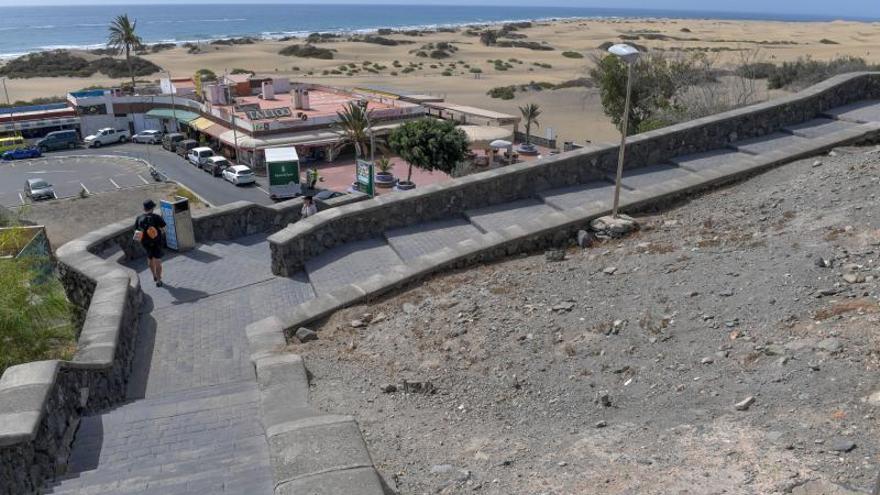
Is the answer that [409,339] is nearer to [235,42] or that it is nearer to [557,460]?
[557,460]

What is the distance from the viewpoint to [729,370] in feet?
19.9

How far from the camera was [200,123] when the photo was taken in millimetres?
52594

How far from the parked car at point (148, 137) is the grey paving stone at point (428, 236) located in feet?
162

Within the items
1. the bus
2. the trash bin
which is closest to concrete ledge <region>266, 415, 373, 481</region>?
the trash bin

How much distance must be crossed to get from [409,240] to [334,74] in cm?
8670

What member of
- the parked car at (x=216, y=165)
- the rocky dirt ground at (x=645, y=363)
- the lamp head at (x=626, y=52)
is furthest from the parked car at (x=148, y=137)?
the rocky dirt ground at (x=645, y=363)

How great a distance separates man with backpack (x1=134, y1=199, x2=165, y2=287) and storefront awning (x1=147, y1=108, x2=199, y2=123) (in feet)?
152

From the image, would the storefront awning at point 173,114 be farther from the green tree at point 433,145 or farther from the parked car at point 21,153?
the green tree at point 433,145

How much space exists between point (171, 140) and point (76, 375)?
50.5 meters

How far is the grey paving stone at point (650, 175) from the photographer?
1319 centimetres

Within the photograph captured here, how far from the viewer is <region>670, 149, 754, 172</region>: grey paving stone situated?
44.5 feet

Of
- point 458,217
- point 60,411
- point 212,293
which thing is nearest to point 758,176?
point 458,217

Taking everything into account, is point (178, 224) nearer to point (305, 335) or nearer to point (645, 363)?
point (305, 335)

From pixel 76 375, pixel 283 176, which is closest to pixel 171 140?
pixel 283 176
